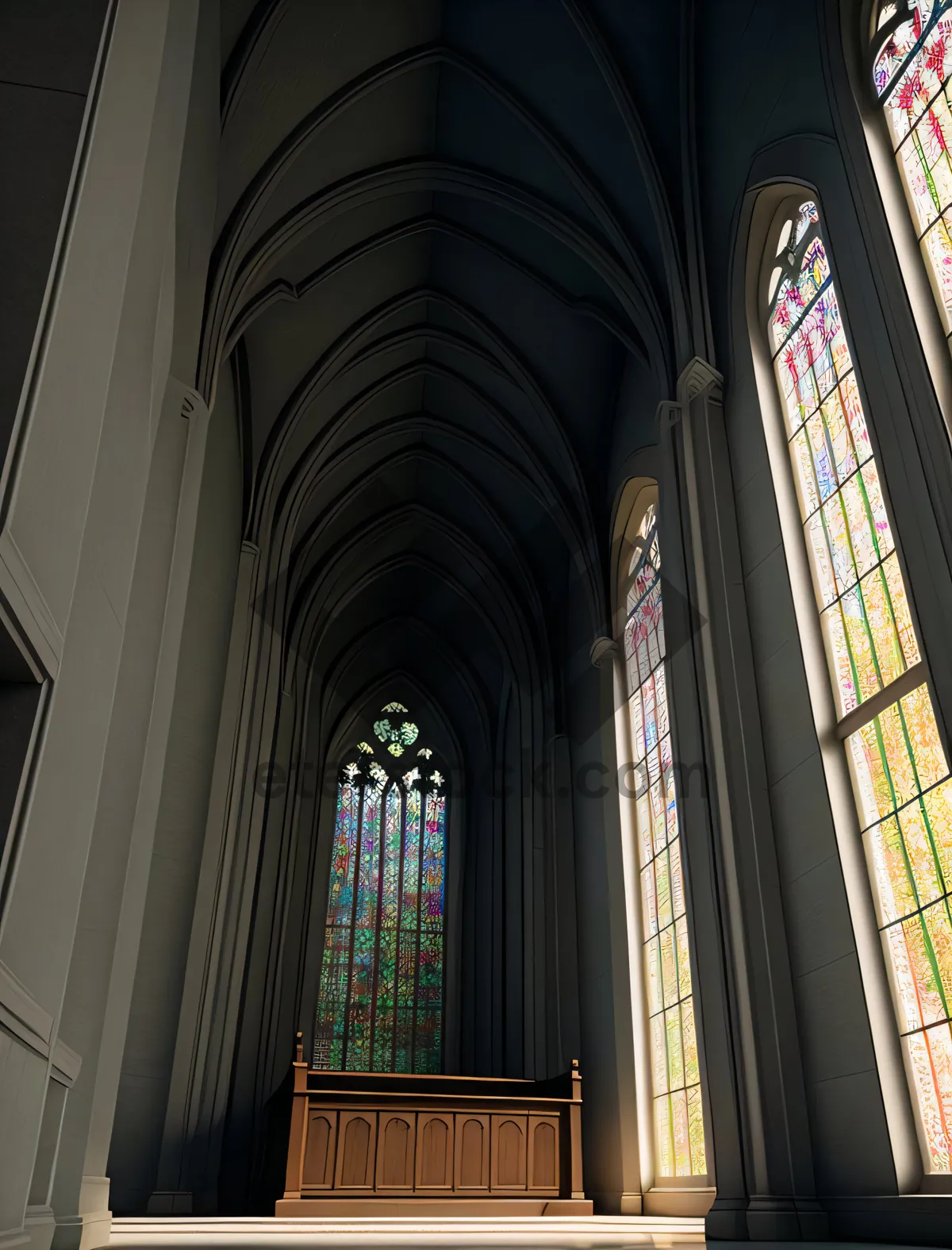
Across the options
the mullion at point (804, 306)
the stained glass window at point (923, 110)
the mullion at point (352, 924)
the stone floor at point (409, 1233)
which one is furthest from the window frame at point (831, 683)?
the mullion at point (352, 924)

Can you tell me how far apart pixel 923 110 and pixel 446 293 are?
684 cm

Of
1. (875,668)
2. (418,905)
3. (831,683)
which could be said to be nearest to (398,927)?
(418,905)

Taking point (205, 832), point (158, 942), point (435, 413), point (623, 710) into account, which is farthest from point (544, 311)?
point (158, 942)

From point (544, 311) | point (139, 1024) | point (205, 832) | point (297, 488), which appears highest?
point (544, 311)

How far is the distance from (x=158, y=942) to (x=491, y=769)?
7935 mm

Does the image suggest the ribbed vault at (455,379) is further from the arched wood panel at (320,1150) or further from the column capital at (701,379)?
the arched wood panel at (320,1150)

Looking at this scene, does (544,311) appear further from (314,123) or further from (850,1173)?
(850,1173)

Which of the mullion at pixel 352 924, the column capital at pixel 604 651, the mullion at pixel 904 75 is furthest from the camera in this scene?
the mullion at pixel 352 924

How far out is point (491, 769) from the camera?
16.0 metres

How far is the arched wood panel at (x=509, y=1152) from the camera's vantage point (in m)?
8.44

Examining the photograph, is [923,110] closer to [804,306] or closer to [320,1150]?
[804,306]

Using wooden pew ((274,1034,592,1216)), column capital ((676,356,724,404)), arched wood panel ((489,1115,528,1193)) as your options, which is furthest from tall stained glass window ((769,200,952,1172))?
arched wood panel ((489,1115,528,1193))

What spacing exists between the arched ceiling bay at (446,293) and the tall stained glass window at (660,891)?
1034mm

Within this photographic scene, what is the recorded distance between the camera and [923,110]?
533cm
